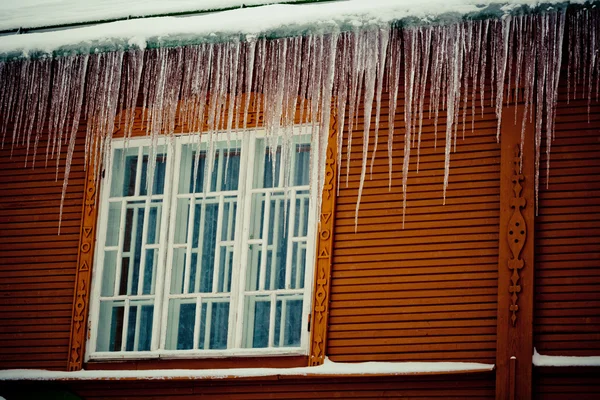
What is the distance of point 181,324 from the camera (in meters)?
9.16

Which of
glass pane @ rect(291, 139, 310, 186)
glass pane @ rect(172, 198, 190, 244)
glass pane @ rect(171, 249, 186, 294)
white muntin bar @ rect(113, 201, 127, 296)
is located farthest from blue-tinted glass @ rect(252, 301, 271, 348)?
white muntin bar @ rect(113, 201, 127, 296)

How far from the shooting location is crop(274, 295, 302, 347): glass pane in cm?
884

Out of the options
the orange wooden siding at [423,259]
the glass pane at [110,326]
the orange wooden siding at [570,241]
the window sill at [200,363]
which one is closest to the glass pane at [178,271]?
the glass pane at [110,326]

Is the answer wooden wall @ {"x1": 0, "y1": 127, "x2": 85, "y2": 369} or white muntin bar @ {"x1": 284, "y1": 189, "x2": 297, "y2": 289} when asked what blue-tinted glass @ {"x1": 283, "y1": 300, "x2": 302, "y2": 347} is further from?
wooden wall @ {"x1": 0, "y1": 127, "x2": 85, "y2": 369}

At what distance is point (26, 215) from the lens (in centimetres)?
980

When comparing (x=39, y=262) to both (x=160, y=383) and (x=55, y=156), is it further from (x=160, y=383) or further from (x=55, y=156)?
(x=160, y=383)

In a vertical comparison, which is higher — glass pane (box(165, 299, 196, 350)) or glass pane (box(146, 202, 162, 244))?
glass pane (box(146, 202, 162, 244))

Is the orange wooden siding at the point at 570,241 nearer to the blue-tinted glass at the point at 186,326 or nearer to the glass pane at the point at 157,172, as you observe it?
the blue-tinted glass at the point at 186,326

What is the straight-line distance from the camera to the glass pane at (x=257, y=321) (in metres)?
8.91

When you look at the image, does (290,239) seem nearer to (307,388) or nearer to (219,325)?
(219,325)

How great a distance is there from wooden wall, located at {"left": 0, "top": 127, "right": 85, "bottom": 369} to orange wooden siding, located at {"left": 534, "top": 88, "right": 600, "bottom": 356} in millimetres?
4081

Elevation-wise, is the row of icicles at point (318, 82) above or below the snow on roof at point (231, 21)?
below

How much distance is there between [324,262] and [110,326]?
2.05 meters

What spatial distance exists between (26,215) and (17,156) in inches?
24.1
